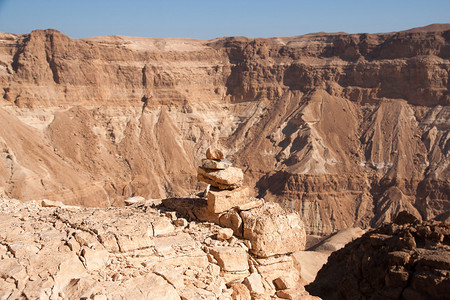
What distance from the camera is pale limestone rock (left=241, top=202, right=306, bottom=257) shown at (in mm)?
13859

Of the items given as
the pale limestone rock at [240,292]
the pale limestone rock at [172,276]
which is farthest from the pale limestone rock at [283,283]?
the pale limestone rock at [172,276]

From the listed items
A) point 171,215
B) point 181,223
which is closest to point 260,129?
point 171,215

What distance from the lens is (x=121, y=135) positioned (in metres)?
69.6

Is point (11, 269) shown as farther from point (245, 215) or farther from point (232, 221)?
point (245, 215)

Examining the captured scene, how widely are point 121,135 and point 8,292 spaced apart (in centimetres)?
6077

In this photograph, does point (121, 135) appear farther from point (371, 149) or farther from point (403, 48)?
point (403, 48)

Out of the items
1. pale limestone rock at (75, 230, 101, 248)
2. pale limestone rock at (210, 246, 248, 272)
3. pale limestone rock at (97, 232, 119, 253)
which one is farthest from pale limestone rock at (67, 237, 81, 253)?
pale limestone rock at (210, 246, 248, 272)

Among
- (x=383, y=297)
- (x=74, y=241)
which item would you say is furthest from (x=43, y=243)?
(x=383, y=297)

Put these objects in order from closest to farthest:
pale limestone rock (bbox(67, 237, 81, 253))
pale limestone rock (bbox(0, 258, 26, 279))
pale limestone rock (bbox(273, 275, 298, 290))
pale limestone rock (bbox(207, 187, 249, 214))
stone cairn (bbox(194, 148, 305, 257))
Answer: pale limestone rock (bbox(0, 258, 26, 279))
pale limestone rock (bbox(67, 237, 81, 253))
pale limestone rock (bbox(273, 275, 298, 290))
stone cairn (bbox(194, 148, 305, 257))
pale limestone rock (bbox(207, 187, 249, 214))

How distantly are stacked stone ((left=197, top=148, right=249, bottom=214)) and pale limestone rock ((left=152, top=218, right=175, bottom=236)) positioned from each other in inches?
63.2

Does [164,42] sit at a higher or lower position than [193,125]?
higher

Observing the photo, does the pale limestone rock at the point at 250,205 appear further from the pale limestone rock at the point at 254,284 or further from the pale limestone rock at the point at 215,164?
the pale limestone rock at the point at 254,284

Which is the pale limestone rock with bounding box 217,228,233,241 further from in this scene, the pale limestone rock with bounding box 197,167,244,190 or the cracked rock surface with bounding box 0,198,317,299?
the pale limestone rock with bounding box 197,167,244,190

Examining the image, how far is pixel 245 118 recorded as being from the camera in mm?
82312
